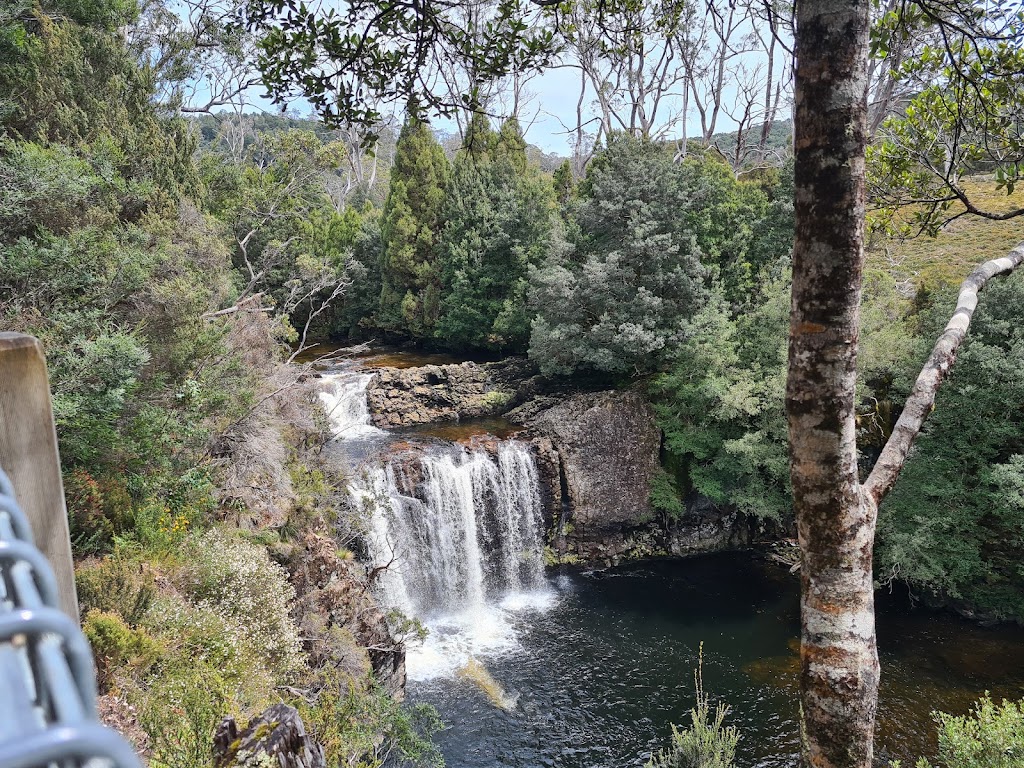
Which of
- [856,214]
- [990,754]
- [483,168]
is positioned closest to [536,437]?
[990,754]

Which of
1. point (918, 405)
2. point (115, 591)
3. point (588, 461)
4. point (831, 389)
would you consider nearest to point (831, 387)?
point (831, 389)

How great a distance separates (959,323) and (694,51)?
94.4ft

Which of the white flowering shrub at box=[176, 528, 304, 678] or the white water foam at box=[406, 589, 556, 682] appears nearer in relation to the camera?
the white flowering shrub at box=[176, 528, 304, 678]

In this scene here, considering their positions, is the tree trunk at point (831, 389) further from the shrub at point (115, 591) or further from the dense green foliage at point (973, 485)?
the dense green foliage at point (973, 485)

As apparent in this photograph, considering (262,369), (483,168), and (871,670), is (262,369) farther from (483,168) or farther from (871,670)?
(483,168)

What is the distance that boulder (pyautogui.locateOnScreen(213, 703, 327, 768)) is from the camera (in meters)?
4.62

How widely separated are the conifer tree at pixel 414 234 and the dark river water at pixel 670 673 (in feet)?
43.6

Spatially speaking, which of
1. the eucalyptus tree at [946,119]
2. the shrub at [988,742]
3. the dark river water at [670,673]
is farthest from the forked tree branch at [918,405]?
the dark river water at [670,673]

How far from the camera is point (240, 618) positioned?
7.20 meters

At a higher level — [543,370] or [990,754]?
[543,370]

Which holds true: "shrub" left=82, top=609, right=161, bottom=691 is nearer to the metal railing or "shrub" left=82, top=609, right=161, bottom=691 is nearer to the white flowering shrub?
the white flowering shrub

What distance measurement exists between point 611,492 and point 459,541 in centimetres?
416

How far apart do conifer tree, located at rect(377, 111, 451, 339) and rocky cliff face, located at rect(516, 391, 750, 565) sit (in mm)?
9847

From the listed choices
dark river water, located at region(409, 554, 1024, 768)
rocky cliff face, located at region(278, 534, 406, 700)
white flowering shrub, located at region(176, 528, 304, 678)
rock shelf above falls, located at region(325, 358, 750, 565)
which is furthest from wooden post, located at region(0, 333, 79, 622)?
rock shelf above falls, located at region(325, 358, 750, 565)
